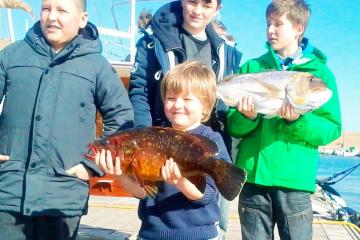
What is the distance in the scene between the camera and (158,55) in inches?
144

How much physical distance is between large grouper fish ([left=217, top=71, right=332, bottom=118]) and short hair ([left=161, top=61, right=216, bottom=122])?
237 mm

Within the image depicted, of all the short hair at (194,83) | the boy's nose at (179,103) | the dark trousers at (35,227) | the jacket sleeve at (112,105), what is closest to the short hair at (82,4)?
the jacket sleeve at (112,105)

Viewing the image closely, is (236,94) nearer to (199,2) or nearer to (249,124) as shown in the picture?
(249,124)

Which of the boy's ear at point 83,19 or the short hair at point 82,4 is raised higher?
the short hair at point 82,4

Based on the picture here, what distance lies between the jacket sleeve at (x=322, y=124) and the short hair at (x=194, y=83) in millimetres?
731

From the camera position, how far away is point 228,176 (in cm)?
265

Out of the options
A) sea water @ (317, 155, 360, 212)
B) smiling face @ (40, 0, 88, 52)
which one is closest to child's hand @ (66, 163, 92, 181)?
smiling face @ (40, 0, 88, 52)

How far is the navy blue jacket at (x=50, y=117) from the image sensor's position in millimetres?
3350

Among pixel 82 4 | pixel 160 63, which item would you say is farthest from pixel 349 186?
pixel 82 4

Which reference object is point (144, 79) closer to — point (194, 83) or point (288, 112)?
point (194, 83)

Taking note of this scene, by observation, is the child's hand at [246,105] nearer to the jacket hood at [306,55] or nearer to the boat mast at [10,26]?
the jacket hood at [306,55]

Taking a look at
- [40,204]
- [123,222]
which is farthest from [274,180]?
[123,222]

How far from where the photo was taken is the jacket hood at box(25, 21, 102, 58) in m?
3.56

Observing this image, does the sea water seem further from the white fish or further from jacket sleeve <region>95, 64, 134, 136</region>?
jacket sleeve <region>95, 64, 134, 136</region>
